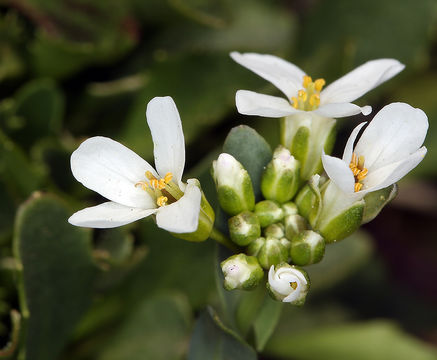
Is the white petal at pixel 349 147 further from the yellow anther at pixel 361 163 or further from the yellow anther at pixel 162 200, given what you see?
the yellow anther at pixel 162 200

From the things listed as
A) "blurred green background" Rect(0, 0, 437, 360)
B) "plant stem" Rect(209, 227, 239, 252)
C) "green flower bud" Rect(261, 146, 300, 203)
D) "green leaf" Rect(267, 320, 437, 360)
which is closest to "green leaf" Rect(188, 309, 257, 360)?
"blurred green background" Rect(0, 0, 437, 360)

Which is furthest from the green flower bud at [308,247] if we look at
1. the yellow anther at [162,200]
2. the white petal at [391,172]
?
the yellow anther at [162,200]

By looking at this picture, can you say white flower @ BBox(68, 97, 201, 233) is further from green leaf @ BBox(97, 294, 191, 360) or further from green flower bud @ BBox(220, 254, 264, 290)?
green leaf @ BBox(97, 294, 191, 360)

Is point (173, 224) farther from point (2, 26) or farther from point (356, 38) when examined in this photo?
point (356, 38)

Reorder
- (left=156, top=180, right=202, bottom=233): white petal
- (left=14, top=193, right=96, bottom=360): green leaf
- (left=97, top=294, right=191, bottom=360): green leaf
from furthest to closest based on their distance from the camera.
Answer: (left=97, top=294, right=191, bottom=360): green leaf < (left=14, top=193, right=96, bottom=360): green leaf < (left=156, top=180, right=202, bottom=233): white petal

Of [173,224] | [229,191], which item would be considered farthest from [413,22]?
[173,224]

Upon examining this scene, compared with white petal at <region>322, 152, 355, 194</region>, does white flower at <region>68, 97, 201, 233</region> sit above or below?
below

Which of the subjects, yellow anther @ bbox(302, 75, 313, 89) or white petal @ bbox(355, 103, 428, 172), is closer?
white petal @ bbox(355, 103, 428, 172)
